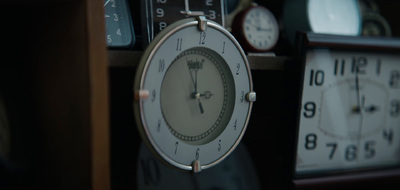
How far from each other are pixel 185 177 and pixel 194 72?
39 cm

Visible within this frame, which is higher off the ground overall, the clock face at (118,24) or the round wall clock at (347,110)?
the clock face at (118,24)

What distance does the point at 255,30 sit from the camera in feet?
3.41

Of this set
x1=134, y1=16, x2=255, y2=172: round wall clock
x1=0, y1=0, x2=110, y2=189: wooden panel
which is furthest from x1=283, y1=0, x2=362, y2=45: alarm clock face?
x1=0, y1=0, x2=110, y2=189: wooden panel

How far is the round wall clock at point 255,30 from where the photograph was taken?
1.01 meters

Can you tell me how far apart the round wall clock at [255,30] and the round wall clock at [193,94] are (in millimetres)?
141

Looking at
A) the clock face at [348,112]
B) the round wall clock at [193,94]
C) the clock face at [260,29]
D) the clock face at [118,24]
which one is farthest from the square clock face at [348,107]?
the clock face at [118,24]

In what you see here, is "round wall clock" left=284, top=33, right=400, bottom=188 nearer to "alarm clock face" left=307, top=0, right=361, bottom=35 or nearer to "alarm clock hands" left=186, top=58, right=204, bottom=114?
"alarm clock face" left=307, top=0, right=361, bottom=35

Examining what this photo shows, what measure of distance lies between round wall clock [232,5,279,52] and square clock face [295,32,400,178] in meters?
0.12

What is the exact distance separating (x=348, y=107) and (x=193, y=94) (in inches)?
22.3

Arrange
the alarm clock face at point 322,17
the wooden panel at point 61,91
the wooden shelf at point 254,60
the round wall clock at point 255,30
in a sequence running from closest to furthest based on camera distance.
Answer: the wooden panel at point 61,91, the wooden shelf at point 254,60, the round wall clock at point 255,30, the alarm clock face at point 322,17

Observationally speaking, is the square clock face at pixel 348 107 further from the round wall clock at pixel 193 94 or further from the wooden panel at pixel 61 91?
the wooden panel at pixel 61 91

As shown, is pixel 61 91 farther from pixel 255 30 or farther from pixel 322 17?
pixel 322 17

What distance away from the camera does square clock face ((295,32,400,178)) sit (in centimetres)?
104

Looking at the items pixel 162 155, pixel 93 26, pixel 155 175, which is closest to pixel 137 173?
pixel 155 175
